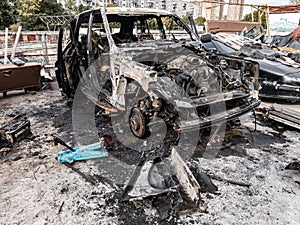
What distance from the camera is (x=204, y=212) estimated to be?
2.41 meters

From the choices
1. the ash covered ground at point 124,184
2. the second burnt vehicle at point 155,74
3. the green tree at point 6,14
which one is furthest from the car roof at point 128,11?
the green tree at point 6,14

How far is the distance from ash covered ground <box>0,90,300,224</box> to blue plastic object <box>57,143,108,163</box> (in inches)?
3.5

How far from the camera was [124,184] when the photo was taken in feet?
9.38

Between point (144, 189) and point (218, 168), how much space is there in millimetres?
1150

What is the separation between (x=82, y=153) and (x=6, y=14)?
3215cm

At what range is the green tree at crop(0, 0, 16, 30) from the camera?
91.8 feet

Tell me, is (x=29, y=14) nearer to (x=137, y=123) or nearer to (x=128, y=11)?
(x=128, y=11)

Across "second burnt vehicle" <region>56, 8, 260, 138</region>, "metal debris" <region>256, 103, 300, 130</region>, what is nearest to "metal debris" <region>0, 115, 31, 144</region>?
"second burnt vehicle" <region>56, 8, 260, 138</region>

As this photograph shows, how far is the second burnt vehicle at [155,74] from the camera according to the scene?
313cm

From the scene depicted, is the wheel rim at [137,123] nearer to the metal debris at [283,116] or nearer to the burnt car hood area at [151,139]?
the burnt car hood area at [151,139]

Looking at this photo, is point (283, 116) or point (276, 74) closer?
point (283, 116)

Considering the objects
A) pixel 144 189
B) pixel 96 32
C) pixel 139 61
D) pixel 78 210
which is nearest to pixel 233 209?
pixel 144 189

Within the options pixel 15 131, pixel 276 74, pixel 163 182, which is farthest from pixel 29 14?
pixel 163 182

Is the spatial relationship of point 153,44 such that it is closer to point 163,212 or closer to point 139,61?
point 139,61
